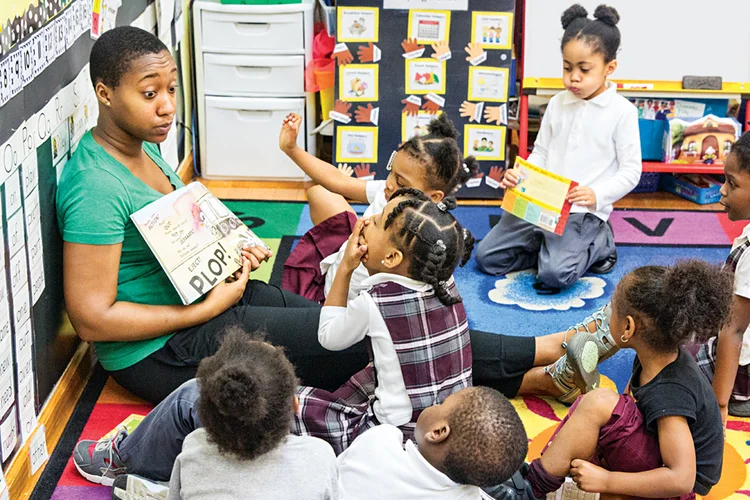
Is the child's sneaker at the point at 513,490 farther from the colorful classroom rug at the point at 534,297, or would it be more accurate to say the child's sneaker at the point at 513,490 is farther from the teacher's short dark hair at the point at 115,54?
the teacher's short dark hair at the point at 115,54

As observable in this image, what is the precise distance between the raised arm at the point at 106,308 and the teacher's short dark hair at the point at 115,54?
1.26ft

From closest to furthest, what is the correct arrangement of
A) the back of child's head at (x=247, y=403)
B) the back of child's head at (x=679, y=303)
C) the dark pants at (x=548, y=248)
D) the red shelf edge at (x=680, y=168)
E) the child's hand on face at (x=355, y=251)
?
the back of child's head at (x=247, y=403) → the back of child's head at (x=679, y=303) → the child's hand on face at (x=355, y=251) → the dark pants at (x=548, y=248) → the red shelf edge at (x=680, y=168)

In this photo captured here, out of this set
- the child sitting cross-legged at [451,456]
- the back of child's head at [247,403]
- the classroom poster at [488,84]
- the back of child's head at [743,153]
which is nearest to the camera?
the back of child's head at [247,403]

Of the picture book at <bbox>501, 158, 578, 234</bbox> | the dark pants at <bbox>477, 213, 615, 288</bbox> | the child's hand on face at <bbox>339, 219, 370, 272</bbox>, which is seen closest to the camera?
the child's hand on face at <bbox>339, 219, 370, 272</bbox>

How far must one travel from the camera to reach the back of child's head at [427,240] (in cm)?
189

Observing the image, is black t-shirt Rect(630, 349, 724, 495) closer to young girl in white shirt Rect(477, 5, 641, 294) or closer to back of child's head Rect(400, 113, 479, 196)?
back of child's head Rect(400, 113, 479, 196)

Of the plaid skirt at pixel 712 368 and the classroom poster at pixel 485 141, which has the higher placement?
the classroom poster at pixel 485 141

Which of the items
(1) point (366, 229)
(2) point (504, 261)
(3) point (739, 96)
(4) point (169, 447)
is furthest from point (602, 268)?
(4) point (169, 447)

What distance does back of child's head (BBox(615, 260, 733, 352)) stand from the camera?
1.83 m

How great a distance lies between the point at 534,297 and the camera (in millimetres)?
3021

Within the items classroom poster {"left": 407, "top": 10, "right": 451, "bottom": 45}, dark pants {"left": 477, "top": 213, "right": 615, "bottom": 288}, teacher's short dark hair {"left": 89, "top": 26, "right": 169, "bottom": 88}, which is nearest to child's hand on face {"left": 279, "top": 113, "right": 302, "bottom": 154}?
teacher's short dark hair {"left": 89, "top": 26, "right": 169, "bottom": 88}

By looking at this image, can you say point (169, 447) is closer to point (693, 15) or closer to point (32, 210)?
point (32, 210)

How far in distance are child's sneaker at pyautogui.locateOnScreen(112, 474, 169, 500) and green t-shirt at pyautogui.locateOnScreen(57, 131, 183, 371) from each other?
1.09 ft

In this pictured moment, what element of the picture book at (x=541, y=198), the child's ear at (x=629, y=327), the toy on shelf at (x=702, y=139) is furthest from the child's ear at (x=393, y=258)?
the toy on shelf at (x=702, y=139)
